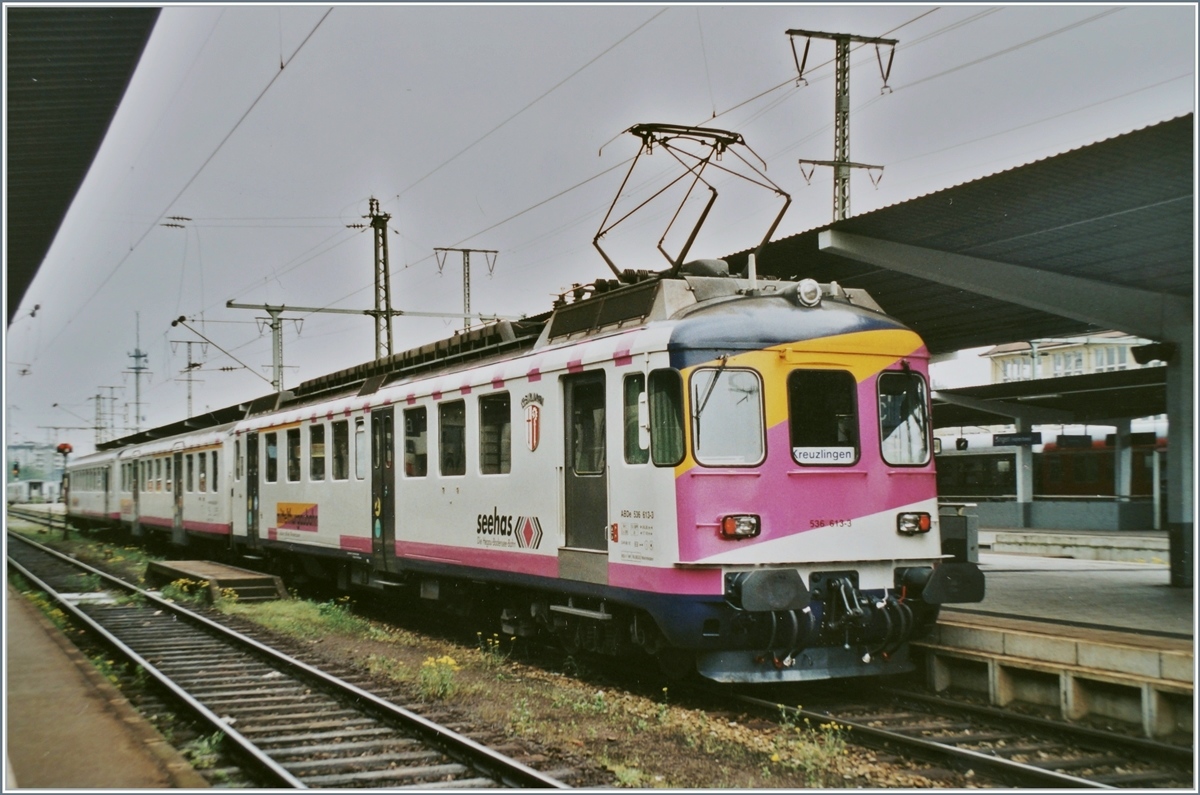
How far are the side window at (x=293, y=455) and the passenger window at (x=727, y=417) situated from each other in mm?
10297

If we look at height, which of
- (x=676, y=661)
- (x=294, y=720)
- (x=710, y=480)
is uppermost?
(x=710, y=480)

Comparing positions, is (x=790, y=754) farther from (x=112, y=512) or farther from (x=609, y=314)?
(x=112, y=512)

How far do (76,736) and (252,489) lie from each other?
12135 mm

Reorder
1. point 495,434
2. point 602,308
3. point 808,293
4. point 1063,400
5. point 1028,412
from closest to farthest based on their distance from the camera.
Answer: point 808,293, point 602,308, point 495,434, point 1063,400, point 1028,412

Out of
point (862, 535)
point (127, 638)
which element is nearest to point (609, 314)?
point (862, 535)

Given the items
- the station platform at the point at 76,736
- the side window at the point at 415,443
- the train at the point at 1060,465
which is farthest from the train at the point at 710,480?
the train at the point at 1060,465

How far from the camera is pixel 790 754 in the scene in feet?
23.5

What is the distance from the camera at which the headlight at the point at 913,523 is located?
8875 millimetres

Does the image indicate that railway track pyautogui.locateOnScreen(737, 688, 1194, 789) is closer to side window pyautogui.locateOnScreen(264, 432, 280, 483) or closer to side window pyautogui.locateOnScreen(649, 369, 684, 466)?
side window pyautogui.locateOnScreen(649, 369, 684, 466)

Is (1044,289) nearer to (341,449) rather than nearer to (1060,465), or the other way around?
(341,449)

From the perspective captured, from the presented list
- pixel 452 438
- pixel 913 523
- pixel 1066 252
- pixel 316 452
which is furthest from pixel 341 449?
pixel 1066 252

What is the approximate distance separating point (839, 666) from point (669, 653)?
1.34 meters

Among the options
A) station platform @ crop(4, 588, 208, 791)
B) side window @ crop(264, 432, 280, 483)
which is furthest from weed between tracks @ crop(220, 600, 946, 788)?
side window @ crop(264, 432, 280, 483)

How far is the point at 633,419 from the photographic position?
346 inches
